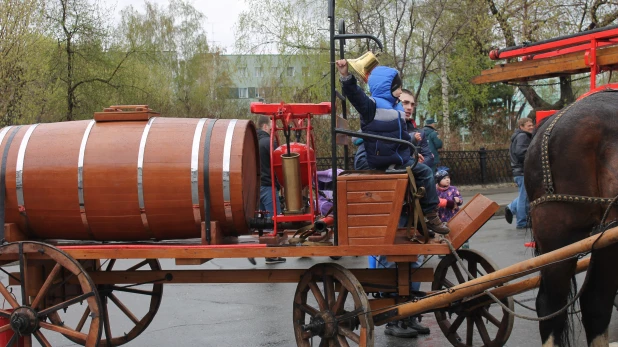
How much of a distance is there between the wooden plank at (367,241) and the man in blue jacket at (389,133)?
0.62m

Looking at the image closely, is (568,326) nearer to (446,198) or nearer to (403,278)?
(403,278)

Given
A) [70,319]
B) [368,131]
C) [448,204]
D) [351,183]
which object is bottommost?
[70,319]

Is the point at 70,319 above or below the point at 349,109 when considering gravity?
below

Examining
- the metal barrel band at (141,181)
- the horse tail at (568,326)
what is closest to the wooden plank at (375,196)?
the horse tail at (568,326)

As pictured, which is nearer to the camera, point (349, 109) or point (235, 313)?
point (235, 313)

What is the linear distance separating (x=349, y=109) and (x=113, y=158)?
15.1m

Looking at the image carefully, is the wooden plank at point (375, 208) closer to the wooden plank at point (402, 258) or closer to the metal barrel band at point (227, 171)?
the wooden plank at point (402, 258)

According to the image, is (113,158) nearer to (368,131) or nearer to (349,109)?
(368,131)

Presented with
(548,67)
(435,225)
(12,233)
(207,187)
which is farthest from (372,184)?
(548,67)

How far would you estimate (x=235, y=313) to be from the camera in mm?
7312

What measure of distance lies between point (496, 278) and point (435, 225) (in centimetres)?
86

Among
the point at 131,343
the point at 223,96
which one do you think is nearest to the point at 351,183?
the point at 131,343

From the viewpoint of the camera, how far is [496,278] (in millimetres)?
4441

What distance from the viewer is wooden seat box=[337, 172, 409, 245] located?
15.5ft
